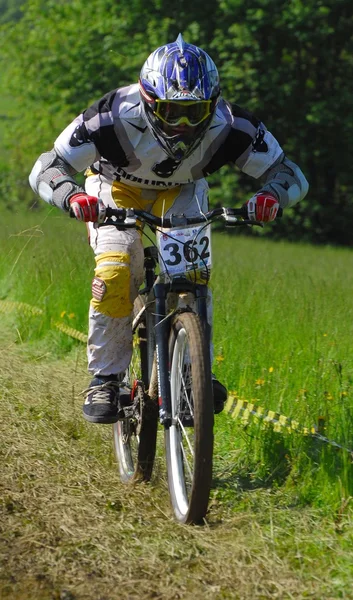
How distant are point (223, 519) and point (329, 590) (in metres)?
0.79

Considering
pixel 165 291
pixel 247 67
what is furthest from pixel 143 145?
pixel 247 67

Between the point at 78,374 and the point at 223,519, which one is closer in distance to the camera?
the point at 223,519

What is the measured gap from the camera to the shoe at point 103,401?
4.55 m

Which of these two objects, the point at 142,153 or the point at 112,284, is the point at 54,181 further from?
the point at 112,284

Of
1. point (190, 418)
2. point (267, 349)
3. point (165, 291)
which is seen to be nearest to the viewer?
point (190, 418)

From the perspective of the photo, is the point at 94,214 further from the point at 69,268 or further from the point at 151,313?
the point at 69,268

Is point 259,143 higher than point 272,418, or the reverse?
point 259,143

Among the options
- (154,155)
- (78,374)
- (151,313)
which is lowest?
(78,374)

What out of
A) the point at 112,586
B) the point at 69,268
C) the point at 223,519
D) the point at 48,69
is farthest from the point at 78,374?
the point at 48,69

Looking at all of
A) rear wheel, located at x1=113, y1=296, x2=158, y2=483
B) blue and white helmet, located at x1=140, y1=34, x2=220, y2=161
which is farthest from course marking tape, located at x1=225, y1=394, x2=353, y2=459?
blue and white helmet, located at x1=140, y1=34, x2=220, y2=161

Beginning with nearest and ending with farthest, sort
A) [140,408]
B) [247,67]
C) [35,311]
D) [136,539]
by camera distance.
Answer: [136,539], [140,408], [35,311], [247,67]

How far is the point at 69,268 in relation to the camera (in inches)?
341

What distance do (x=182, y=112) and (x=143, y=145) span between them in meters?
0.43

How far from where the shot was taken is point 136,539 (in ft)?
12.6
